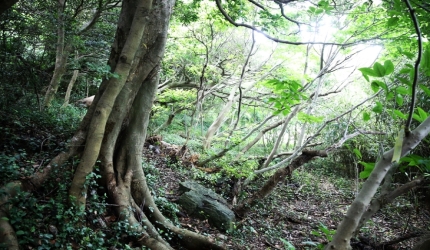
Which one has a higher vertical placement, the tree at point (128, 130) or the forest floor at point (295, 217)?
the tree at point (128, 130)

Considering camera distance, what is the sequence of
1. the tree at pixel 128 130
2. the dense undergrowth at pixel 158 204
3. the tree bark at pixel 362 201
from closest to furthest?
the tree bark at pixel 362 201 → the dense undergrowth at pixel 158 204 → the tree at pixel 128 130

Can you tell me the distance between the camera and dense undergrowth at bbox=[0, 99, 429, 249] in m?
3.15

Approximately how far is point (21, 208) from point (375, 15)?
7.76 meters

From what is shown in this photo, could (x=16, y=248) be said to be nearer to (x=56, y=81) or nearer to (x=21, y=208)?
(x=21, y=208)

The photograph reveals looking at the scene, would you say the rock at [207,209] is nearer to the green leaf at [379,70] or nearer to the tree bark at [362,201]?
the tree bark at [362,201]

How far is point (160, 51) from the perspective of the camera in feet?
15.5

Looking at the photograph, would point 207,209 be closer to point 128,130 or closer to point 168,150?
point 128,130

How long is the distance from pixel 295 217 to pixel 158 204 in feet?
13.3

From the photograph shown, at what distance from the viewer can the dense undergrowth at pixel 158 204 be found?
3150mm

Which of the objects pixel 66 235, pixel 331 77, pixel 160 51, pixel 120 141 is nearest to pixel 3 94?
pixel 120 141

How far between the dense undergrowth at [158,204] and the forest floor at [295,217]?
0.08ft

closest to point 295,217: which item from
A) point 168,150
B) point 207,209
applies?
point 207,209

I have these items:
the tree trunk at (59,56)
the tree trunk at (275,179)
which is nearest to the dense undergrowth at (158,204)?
the tree trunk at (275,179)

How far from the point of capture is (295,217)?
7.60 metres
